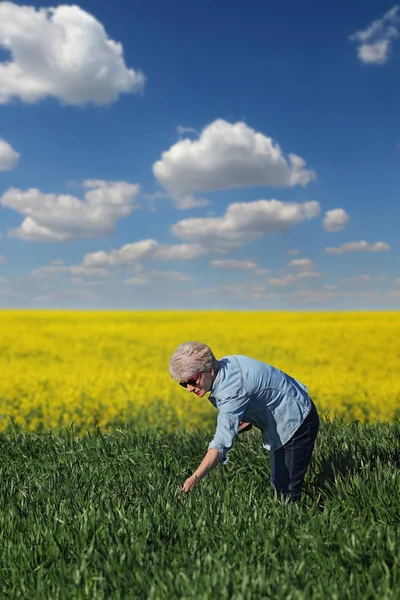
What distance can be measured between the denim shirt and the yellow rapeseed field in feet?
12.2

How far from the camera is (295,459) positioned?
15.5 feet

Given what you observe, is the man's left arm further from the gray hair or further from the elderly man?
the gray hair

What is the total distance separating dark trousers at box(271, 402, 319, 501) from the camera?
471 cm

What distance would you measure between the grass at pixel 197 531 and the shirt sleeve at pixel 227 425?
427mm

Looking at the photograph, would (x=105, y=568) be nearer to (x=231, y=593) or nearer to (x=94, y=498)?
(x=231, y=593)

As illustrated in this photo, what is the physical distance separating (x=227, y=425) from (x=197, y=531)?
2.25 feet

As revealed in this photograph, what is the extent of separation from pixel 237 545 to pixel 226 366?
1.17 metres

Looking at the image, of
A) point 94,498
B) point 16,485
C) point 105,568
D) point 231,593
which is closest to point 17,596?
point 105,568

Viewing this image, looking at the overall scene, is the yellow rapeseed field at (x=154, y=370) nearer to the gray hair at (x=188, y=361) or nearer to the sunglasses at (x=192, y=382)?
the sunglasses at (x=192, y=382)

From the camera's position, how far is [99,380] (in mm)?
11273

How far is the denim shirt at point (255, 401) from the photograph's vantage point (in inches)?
164

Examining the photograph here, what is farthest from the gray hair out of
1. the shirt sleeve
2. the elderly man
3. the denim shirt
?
the shirt sleeve

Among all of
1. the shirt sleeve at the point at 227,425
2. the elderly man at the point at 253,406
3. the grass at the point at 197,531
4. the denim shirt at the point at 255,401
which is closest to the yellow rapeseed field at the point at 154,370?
the grass at the point at 197,531

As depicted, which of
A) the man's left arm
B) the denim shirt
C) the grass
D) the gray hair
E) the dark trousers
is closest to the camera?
the grass
